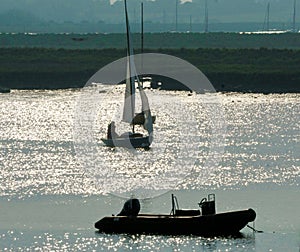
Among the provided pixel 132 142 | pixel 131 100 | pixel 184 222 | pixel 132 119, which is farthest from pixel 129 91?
pixel 184 222

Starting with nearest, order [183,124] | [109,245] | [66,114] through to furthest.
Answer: [109,245] → [183,124] → [66,114]

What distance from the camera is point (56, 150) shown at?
7350 centimetres

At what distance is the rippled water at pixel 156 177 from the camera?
45.2 m

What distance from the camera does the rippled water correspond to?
45.2 m

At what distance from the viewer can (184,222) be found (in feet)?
149

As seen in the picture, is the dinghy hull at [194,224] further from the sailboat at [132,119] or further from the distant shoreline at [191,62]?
the distant shoreline at [191,62]

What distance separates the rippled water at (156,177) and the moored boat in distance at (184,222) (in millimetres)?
559

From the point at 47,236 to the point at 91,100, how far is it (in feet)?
253

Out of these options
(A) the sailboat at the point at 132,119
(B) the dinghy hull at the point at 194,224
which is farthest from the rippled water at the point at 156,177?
(A) the sailboat at the point at 132,119

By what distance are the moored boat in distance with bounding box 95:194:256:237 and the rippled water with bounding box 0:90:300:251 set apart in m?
0.56

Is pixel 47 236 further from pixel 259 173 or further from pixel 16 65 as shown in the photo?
pixel 16 65

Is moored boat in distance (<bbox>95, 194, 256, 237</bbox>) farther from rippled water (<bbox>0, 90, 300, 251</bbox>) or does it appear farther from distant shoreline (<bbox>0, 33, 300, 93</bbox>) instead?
distant shoreline (<bbox>0, 33, 300, 93</bbox>)

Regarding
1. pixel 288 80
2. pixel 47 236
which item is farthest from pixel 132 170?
pixel 288 80

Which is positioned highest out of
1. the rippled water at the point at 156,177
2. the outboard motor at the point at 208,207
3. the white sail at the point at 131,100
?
the white sail at the point at 131,100
